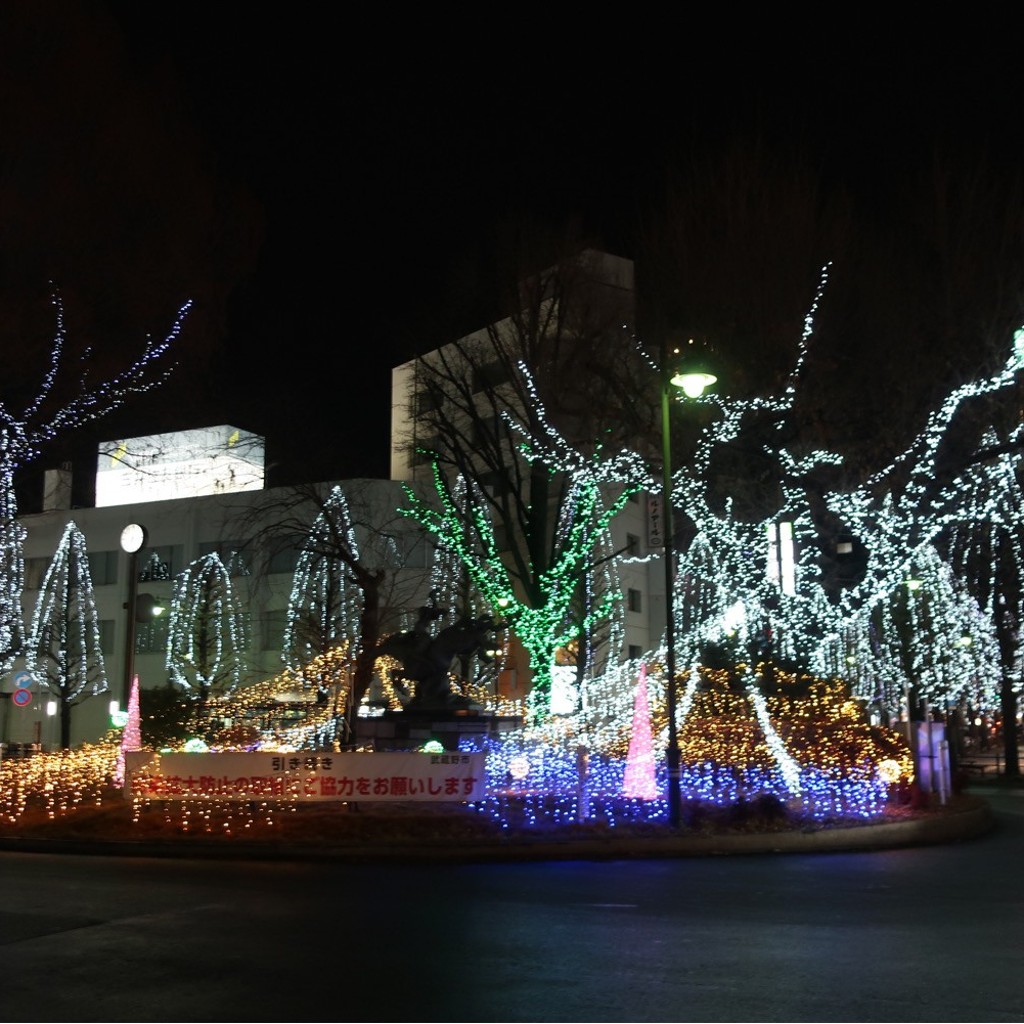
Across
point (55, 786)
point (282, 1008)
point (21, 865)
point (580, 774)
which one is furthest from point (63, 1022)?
point (55, 786)

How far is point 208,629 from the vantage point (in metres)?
48.3

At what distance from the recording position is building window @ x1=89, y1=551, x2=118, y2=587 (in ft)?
178

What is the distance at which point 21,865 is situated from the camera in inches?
576

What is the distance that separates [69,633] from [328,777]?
3755cm

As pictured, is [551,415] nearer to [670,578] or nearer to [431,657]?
[431,657]

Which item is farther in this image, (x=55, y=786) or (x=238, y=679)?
(x=238, y=679)

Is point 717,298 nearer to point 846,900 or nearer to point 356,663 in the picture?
point 356,663

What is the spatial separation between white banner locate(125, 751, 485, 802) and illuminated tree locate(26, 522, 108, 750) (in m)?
33.9

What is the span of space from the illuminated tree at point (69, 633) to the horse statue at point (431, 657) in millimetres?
29134

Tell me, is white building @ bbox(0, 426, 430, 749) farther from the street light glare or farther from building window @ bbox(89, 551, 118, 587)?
the street light glare

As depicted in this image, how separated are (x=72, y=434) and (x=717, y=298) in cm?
1360

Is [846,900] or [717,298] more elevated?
[717,298]

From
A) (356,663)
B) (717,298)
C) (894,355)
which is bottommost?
(356,663)

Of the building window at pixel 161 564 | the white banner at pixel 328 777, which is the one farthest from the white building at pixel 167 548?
the white banner at pixel 328 777
